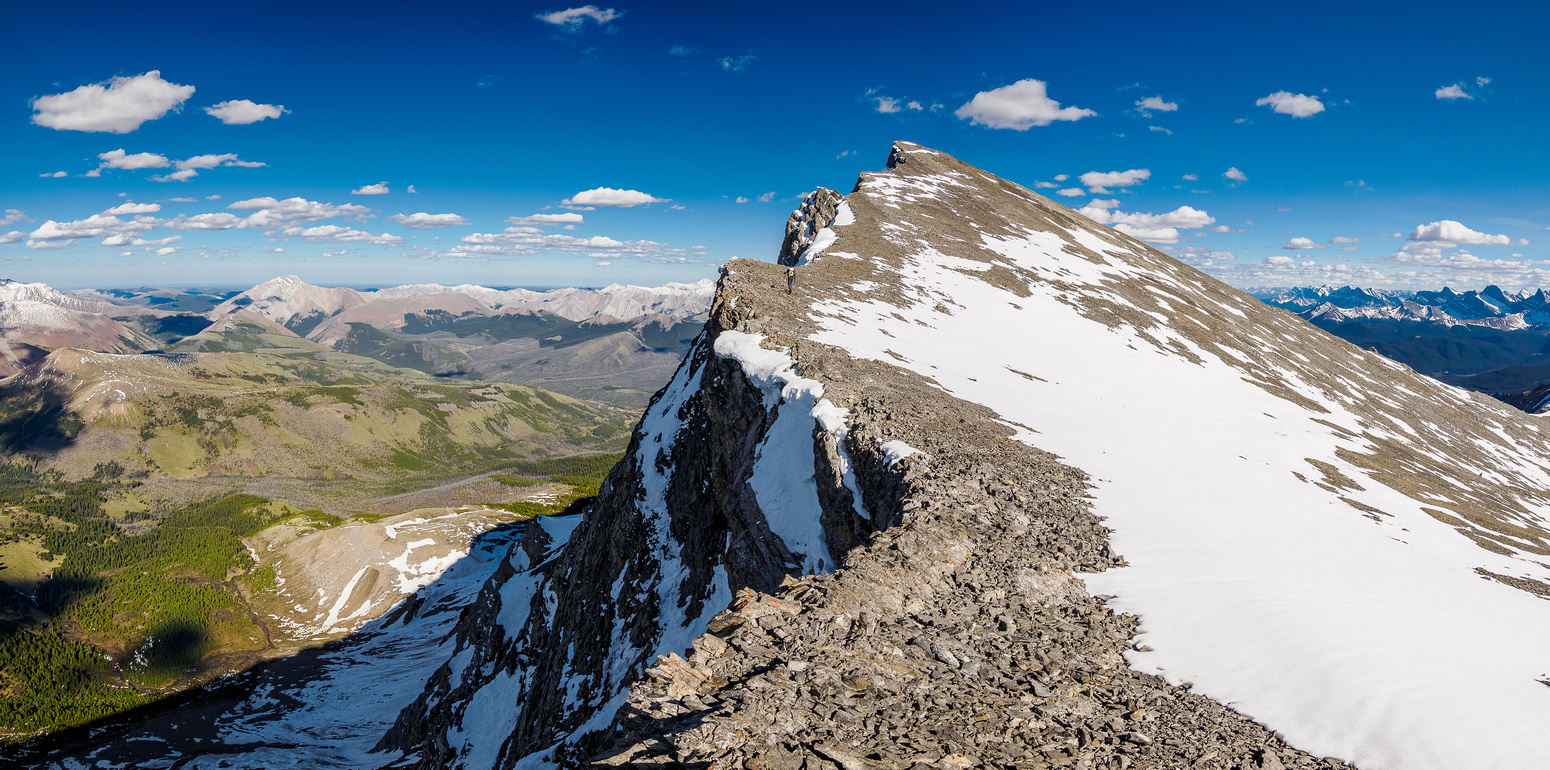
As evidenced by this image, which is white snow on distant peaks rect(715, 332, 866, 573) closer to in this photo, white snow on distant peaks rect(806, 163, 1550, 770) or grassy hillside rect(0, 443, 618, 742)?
white snow on distant peaks rect(806, 163, 1550, 770)

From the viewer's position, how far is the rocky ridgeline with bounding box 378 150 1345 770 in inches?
396

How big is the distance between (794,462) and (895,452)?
18.6ft

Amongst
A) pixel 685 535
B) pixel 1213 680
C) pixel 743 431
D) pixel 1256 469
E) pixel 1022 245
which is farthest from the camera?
pixel 1022 245

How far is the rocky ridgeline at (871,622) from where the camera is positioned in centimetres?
1005

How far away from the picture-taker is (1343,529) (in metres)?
23.4

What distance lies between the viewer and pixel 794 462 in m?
25.2

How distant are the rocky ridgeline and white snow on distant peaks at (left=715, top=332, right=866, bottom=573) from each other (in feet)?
1.53

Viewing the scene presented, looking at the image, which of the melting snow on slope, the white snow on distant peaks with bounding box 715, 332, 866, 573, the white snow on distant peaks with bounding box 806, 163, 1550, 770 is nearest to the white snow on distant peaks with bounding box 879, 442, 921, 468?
the white snow on distant peaks with bounding box 715, 332, 866, 573

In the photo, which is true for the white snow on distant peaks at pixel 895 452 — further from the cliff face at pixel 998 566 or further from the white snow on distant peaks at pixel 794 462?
the white snow on distant peaks at pixel 794 462

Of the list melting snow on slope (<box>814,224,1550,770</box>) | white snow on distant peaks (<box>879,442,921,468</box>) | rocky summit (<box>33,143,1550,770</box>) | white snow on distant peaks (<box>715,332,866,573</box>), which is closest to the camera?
rocky summit (<box>33,143,1550,770</box>)

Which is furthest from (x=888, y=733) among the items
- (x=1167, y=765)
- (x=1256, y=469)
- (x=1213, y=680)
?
(x=1256, y=469)

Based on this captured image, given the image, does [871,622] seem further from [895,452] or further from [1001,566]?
[895,452]

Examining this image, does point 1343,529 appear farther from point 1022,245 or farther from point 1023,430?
point 1022,245

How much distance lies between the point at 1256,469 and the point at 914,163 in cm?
9020
